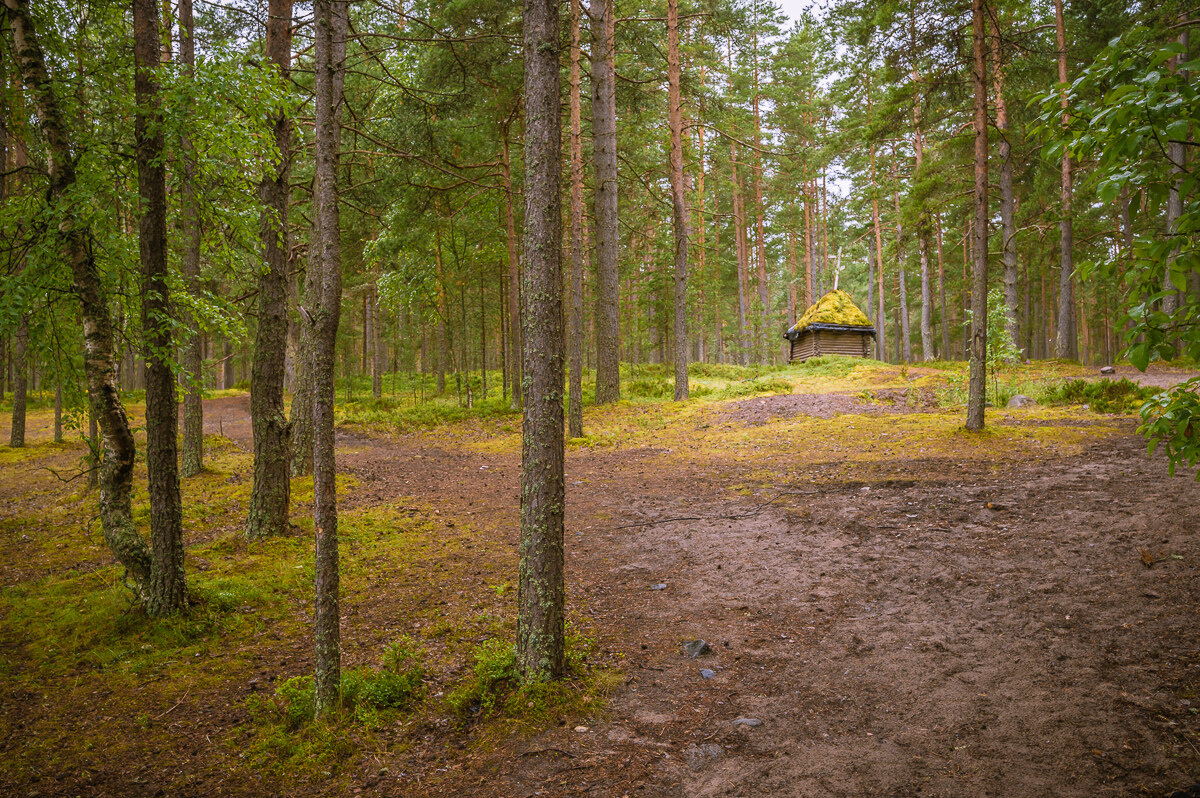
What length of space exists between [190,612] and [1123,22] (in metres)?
29.0

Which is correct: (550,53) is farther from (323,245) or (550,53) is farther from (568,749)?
(568,749)

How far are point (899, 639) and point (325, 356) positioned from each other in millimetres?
4712

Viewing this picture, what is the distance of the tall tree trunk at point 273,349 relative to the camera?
7242 mm

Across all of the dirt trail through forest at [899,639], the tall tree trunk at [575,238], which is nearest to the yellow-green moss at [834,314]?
the tall tree trunk at [575,238]

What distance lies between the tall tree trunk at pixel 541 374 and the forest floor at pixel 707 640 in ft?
1.93

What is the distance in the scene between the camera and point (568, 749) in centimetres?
360

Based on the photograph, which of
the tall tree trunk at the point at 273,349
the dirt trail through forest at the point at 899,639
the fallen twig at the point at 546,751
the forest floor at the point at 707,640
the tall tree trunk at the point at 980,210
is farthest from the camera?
the tall tree trunk at the point at 980,210

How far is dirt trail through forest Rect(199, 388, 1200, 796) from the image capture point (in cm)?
322

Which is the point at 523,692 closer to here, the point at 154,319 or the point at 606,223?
the point at 154,319

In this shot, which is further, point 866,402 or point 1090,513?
point 866,402

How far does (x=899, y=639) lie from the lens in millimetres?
4582

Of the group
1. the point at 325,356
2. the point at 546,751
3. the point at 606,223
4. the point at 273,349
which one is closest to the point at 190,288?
the point at 273,349

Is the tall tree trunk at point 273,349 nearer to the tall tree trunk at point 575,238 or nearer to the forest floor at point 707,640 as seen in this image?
the forest floor at point 707,640

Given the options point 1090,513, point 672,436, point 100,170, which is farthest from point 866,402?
point 100,170
